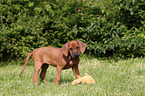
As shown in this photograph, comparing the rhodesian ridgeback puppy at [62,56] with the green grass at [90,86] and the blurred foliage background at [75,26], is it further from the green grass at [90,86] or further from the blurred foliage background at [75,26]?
the blurred foliage background at [75,26]

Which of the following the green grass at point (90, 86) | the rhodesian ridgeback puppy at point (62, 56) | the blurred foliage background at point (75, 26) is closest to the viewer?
the green grass at point (90, 86)

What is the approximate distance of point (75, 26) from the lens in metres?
8.97

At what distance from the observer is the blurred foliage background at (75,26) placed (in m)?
8.48

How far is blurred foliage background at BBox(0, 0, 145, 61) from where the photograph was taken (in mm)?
8484

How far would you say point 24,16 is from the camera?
898 centimetres

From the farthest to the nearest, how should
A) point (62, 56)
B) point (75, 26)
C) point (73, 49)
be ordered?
point (75, 26), point (62, 56), point (73, 49)

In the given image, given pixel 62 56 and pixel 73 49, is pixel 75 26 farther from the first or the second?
pixel 73 49

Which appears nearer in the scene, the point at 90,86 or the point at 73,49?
the point at 73,49

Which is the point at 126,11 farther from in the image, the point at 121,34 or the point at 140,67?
the point at 140,67

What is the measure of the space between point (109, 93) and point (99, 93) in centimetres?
20

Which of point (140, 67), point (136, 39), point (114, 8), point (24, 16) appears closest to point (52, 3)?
point (24, 16)

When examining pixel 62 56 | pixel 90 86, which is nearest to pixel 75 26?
pixel 62 56

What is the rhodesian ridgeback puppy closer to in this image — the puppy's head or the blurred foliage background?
the puppy's head

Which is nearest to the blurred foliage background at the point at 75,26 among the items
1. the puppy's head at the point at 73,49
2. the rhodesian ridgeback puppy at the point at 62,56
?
the rhodesian ridgeback puppy at the point at 62,56
